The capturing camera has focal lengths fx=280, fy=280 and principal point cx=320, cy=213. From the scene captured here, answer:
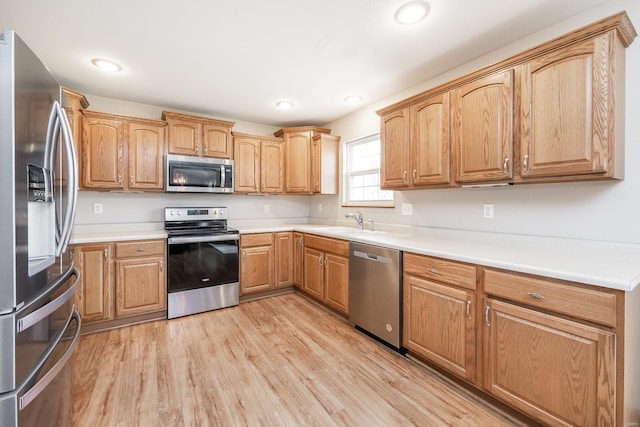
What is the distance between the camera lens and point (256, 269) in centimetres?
354

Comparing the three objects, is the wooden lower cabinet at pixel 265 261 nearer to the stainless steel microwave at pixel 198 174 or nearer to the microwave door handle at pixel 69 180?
the stainless steel microwave at pixel 198 174

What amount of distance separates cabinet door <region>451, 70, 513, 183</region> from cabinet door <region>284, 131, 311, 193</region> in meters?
2.18

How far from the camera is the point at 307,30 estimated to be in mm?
2004

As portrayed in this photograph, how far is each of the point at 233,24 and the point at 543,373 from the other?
9.15ft

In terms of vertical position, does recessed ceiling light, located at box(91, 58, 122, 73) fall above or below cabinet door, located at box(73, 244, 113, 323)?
above

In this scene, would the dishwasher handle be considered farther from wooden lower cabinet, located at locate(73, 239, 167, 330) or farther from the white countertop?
wooden lower cabinet, located at locate(73, 239, 167, 330)

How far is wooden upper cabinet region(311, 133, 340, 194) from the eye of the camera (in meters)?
3.92

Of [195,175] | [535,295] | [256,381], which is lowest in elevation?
[256,381]

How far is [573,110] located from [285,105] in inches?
110

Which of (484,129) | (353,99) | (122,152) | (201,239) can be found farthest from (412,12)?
(122,152)

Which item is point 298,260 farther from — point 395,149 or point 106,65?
point 106,65

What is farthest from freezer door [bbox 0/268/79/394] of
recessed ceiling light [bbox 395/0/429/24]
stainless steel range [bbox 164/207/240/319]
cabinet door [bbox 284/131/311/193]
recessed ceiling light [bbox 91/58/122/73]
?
cabinet door [bbox 284/131/311/193]

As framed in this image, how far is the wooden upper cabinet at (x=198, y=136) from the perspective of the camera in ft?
10.7

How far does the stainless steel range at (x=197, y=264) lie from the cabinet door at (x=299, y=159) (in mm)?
1162
